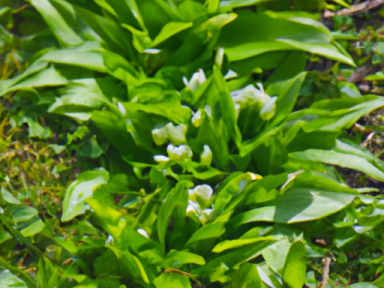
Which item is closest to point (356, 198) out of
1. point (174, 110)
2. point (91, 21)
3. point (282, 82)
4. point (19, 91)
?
point (282, 82)

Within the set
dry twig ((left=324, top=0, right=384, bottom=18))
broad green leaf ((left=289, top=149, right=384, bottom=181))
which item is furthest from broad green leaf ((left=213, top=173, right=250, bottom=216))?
dry twig ((left=324, top=0, right=384, bottom=18))

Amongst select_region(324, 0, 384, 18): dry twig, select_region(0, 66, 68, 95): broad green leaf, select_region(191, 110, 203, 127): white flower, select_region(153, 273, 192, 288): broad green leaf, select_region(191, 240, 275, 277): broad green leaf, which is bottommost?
select_region(191, 240, 275, 277): broad green leaf

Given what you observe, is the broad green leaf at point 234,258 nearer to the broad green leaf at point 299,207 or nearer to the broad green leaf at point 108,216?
the broad green leaf at point 299,207

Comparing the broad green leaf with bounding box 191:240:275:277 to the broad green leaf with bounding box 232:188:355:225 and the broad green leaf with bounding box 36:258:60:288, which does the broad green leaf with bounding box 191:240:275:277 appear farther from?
the broad green leaf with bounding box 36:258:60:288

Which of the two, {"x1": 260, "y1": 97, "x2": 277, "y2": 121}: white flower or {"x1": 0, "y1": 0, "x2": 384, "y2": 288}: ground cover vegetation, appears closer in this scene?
{"x1": 0, "y1": 0, "x2": 384, "y2": 288}: ground cover vegetation

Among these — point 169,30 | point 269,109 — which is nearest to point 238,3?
point 169,30

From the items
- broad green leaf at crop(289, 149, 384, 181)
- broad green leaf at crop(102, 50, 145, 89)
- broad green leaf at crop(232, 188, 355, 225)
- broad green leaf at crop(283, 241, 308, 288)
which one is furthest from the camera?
broad green leaf at crop(102, 50, 145, 89)

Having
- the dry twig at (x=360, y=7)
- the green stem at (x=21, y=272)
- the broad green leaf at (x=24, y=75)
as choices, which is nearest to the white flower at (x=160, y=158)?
the green stem at (x=21, y=272)

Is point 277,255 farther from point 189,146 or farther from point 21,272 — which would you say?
point 21,272
